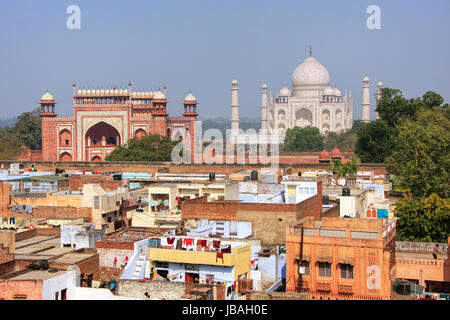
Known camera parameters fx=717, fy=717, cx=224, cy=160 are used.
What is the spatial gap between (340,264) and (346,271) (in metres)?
0.17

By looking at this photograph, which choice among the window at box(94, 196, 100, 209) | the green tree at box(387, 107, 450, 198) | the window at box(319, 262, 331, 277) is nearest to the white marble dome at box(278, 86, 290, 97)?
the green tree at box(387, 107, 450, 198)

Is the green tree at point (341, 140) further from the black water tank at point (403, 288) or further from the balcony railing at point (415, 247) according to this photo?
the black water tank at point (403, 288)

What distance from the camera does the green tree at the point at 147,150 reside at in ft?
138

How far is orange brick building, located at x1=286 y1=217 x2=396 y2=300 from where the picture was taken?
13117 mm

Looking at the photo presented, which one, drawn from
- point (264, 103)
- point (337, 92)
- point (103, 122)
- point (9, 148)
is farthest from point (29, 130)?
point (337, 92)

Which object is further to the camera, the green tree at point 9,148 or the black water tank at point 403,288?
the green tree at point 9,148

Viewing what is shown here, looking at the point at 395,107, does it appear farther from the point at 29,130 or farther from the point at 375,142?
the point at 29,130

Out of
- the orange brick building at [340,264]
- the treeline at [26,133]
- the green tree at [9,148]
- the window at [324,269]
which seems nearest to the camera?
the orange brick building at [340,264]

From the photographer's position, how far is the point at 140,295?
1235cm

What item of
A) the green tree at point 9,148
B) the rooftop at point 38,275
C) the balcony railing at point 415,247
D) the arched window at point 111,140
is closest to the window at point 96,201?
the rooftop at point 38,275

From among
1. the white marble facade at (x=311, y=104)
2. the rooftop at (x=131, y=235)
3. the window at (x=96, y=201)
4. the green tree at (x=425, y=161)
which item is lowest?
the rooftop at (x=131, y=235)

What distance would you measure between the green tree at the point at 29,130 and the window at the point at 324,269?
51.8 m

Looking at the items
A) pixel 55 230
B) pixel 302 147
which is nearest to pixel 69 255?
pixel 55 230
